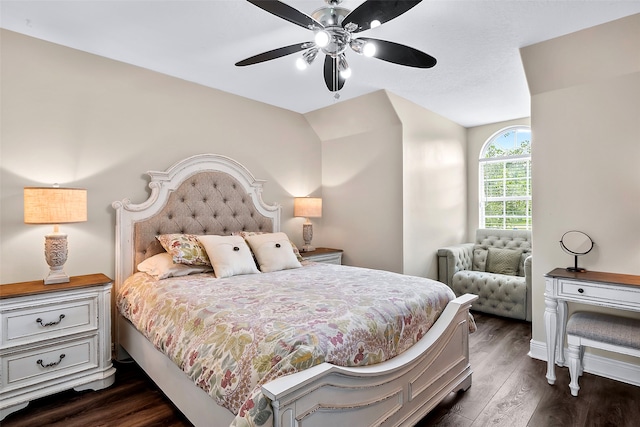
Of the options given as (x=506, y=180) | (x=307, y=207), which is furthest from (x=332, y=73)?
(x=506, y=180)

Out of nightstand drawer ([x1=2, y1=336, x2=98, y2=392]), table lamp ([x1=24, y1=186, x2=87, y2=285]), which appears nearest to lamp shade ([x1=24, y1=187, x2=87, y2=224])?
table lamp ([x1=24, y1=186, x2=87, y2=285])

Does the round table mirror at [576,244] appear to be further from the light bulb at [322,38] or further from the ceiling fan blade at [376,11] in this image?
the light bulb at [322,38]

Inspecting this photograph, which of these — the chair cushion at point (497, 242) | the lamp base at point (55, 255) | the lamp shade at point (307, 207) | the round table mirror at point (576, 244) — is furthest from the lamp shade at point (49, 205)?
the chair cushion at point (497, 242)

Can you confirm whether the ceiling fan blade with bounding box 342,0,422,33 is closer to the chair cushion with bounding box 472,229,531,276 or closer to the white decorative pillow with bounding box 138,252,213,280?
the white decorative pillow with bounding box 138,252,213,280

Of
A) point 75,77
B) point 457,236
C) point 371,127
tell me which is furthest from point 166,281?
point 457,236

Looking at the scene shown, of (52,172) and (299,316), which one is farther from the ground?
(52,172)

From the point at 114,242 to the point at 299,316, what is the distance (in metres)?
1.97

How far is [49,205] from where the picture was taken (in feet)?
6.82

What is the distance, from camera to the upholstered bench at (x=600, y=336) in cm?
199

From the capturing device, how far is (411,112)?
3717mm

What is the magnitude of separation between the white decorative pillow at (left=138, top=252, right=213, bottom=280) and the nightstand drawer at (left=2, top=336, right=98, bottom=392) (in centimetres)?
56

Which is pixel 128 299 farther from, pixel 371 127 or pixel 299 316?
pixel 371 127

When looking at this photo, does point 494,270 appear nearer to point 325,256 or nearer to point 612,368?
point 612,368

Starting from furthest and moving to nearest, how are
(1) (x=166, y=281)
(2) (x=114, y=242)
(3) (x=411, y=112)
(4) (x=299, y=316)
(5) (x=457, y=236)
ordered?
(5) (x=457, y=236), (3) (x=411, y=112), (2) (x=114, y=242), (1) (x=166, y=281), (4) (x=299, y=316)
